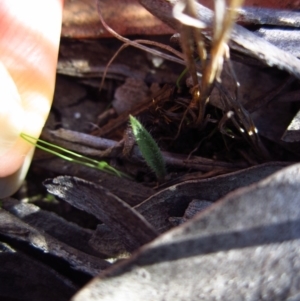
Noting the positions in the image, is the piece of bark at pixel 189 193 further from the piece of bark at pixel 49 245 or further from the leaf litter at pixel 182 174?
the piece of bark at pixel 49 245

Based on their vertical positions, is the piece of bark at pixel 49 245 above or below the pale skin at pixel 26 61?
below

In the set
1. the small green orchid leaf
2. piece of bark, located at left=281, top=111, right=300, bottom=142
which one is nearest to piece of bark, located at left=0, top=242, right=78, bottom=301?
the small green orchid leaf

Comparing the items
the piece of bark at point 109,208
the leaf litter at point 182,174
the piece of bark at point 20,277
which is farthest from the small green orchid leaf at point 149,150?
the piece of bark at point 20,277

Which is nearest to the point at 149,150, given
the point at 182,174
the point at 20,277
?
the point at 182,174

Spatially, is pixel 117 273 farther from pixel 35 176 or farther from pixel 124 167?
pixel 35 176

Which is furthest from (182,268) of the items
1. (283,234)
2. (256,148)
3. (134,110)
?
(134,110)

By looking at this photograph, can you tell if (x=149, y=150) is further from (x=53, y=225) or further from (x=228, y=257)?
(x=228, y=257)

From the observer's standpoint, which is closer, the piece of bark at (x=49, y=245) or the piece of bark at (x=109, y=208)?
the piece of bark at (x=109, y=208)
